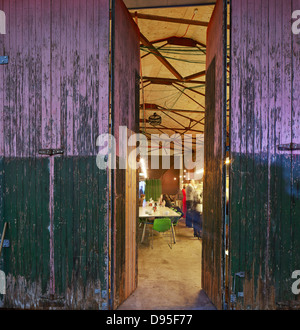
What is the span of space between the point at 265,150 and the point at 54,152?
10.6 feet

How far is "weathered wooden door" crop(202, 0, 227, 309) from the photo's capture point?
2861 mm

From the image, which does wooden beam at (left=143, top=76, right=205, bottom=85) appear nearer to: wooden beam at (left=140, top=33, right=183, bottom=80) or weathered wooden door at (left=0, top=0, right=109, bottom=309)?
wooden beam at (left=140, top=33, right=183, bottom=80)

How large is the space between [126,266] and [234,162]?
2.46 m

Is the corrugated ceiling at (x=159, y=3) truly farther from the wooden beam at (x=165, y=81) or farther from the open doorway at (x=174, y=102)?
the wooden beam at (x=165, y=81)

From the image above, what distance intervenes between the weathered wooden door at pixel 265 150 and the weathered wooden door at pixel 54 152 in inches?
79.1

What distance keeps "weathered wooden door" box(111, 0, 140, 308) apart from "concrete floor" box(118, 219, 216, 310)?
315 mm

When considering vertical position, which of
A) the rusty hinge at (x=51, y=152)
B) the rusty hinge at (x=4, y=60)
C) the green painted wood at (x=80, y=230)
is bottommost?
the green painted wood at (x=80, y=230)

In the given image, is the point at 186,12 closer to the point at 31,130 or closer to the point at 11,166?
the point at 31,130

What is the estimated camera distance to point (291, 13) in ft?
9.41

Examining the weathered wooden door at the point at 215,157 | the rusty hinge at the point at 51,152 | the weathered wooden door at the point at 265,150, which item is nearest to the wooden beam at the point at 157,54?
the weathered wooden door at the point at 215,157

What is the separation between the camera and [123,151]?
3.17 metres

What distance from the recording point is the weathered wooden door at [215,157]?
286 cm

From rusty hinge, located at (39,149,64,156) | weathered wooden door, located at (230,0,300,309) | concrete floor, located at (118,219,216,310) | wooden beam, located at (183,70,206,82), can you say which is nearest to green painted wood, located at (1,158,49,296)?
rusty hinge, located at (39,149,64,156)
